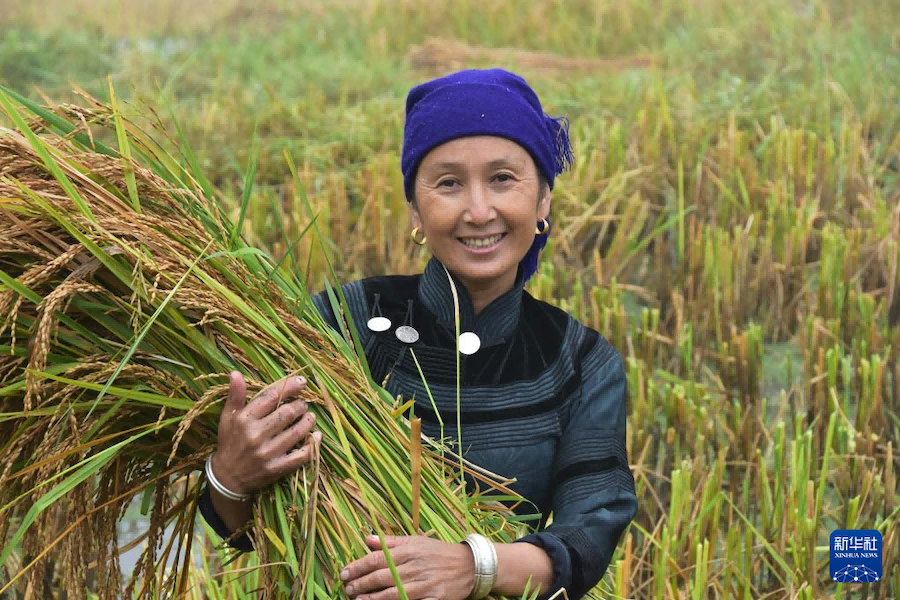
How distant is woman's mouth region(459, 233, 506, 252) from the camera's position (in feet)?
7.04

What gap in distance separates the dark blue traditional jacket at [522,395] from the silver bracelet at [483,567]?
21cm

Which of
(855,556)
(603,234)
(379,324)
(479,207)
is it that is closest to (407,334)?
(379,324)

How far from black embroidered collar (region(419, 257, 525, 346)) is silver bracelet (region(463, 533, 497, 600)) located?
40 cm

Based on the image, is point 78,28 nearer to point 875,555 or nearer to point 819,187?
point 819,187

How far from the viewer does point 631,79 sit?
6.48 m

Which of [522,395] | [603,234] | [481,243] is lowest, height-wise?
[603,234]

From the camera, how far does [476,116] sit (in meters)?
2.12

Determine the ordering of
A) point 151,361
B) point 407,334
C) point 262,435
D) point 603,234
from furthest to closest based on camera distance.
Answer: point 603,234 < point 407,334 < point 151,361 < point 262,435

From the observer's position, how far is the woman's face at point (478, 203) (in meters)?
2.12

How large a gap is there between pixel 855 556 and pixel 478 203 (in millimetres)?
1541

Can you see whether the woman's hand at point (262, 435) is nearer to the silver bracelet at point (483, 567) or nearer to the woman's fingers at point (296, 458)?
the woman's fingers at point (296, 458)

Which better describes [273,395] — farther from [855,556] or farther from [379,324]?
[855,556]

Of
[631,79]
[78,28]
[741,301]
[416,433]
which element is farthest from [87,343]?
[78,28]

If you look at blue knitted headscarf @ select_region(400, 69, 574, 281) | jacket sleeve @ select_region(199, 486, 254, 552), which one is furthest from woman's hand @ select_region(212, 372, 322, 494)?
blue knitted headscarf @ select_region(400, 69, 574, 281)
